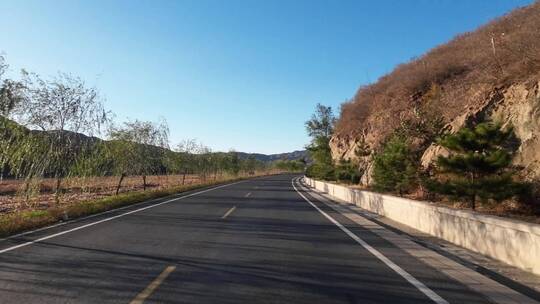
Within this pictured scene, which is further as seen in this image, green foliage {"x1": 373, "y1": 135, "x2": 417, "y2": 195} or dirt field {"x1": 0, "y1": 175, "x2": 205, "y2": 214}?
dirt field {"x1": 0, "y1": 175, "x2": 205, "y2": 214}

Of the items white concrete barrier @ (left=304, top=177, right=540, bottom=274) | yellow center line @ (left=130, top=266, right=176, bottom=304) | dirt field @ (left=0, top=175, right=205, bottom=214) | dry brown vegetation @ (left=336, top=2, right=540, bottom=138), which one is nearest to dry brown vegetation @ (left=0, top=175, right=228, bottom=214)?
dirt field @ (left=0, top=175, right=205, bottom=214)

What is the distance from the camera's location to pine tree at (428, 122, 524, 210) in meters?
13.7

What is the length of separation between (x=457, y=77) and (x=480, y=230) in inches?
945

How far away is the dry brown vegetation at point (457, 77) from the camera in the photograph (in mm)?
21219

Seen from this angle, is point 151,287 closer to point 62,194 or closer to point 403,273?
point 403,273

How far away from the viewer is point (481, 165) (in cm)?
1407

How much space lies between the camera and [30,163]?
754 inches

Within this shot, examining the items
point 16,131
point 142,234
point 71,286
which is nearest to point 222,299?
point 71,286

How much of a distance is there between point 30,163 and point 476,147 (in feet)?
54.2

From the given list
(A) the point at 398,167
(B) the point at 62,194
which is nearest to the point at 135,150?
(B) the point at 62,194

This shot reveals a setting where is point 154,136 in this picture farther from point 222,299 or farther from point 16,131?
point 222,299

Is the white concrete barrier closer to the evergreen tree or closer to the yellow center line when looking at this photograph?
the yellow center line

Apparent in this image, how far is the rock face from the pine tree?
6.08 feet

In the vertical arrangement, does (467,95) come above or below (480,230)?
above
